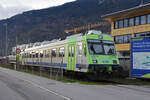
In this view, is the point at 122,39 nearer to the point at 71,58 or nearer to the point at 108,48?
the point at 71,58

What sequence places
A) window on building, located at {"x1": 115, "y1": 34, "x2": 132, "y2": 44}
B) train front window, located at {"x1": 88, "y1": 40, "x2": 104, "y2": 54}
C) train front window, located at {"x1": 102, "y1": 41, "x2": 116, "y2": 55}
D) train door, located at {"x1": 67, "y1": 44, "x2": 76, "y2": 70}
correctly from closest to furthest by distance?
train front window, located at {"x1": 88, "y1": 40, "x2": 104, "y2": 54}
train front window, located at {"x1": 102, "y1": 41, "x2": 116, "y2": 55}
train door, located at {"x1": 67, "y1": 44, "x2": 76, "y2": 70}
window on building, located at {"x1": 115, "y1": 34, "x2": 132, "y2": 44}

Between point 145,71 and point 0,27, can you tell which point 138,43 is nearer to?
point 145,71

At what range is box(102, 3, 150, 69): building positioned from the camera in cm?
3895

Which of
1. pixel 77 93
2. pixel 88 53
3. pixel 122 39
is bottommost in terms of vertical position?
pixel 77 93

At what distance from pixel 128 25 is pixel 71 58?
24629 millimetres

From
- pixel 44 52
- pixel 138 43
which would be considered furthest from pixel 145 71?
pixel 44 52

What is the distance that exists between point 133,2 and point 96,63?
177864mm

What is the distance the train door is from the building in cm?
1779

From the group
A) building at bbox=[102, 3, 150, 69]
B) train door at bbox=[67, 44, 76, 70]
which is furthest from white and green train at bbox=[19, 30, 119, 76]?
building at bbox=[102, 3, 150, 69]

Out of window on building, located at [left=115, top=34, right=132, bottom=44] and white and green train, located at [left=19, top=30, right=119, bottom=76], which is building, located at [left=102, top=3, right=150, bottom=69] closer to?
window on building, located at [left=115, top=34, right=132, bottom=44]

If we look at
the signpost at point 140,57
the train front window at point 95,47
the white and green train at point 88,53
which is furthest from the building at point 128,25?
the train front window at point 95,47

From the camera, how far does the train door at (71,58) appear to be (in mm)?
20053

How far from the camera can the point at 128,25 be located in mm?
42719

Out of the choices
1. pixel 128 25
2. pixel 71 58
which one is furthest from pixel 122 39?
pixel 71 58
